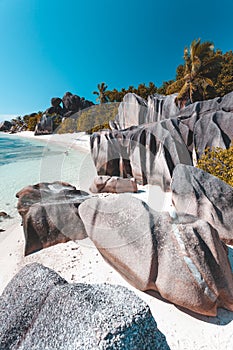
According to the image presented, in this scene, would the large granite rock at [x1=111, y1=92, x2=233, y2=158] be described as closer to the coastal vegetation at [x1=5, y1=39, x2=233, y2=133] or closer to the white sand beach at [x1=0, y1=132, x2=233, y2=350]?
the white sand beach at [x1=0, y1=132, x2=233, y2=350]

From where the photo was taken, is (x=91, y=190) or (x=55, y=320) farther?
(x=91, y=190)

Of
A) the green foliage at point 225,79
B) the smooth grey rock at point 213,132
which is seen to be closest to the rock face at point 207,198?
the smooth grey rock at point 213,132

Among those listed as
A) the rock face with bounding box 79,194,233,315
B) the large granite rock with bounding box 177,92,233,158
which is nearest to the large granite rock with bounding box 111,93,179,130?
the large granite rock with bounding box 177,92,233,158

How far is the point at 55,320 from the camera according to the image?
106cm

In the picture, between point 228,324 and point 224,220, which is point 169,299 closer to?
point 228,324

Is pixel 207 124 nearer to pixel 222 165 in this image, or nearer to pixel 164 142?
pixel 164 142

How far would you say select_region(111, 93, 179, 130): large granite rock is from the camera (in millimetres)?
12205

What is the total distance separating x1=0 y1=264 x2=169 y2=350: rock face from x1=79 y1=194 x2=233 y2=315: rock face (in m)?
0.73

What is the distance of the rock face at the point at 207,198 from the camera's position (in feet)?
8.91

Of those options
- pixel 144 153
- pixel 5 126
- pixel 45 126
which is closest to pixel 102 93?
pixel 45 126

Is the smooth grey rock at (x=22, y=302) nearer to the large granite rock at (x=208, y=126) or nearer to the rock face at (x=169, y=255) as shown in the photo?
the rock face at (x=169, y=255)

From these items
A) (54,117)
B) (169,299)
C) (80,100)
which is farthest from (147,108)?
(80,100)

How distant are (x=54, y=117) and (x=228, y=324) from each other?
121ft

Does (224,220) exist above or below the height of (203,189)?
below
